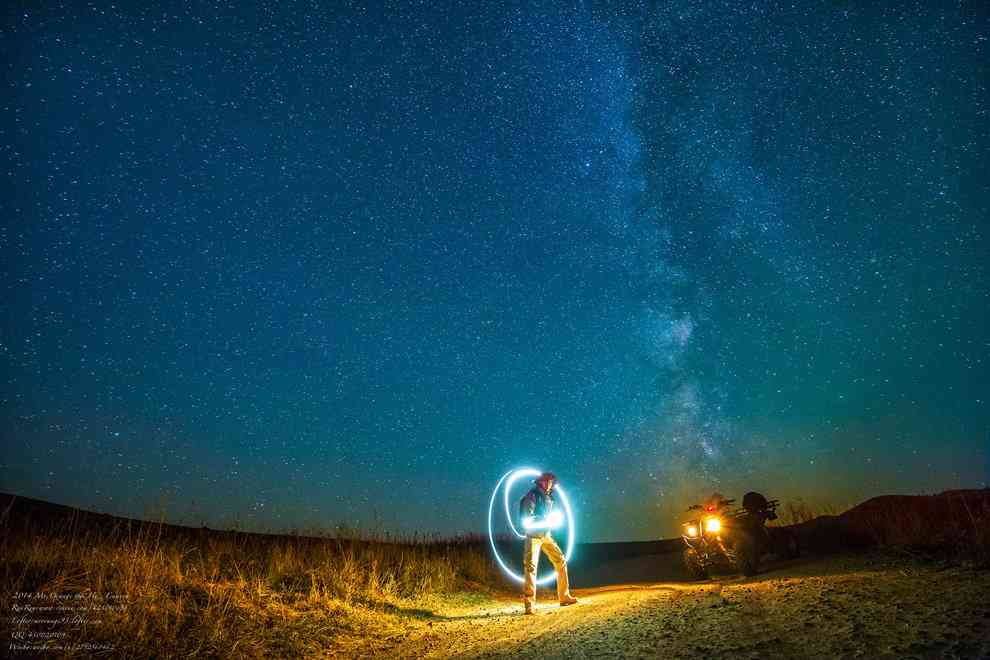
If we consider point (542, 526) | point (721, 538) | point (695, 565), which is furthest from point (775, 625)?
point (695, 565)

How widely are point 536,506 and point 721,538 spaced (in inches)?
185

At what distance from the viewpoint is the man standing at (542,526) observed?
421 inches

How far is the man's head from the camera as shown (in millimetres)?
11039

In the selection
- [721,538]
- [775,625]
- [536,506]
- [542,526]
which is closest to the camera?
[775,625]

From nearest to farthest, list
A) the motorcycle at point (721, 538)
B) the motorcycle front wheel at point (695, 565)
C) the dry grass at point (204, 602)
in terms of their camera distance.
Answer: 1. the dry grass at point (204, 602)
2. the motorcycle at point (721, 538)
3. the motorcycle front wheel at point (695, 565)

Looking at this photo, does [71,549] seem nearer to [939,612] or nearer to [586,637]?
[586,637]

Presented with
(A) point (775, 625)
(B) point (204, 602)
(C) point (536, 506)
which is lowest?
(B) point (204, 602)

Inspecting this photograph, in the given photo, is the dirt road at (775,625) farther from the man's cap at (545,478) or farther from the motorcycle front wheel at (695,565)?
the motorcycle front wheel at (695,565)

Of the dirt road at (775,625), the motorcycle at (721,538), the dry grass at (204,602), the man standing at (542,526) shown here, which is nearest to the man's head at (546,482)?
the man standing at (542,526)

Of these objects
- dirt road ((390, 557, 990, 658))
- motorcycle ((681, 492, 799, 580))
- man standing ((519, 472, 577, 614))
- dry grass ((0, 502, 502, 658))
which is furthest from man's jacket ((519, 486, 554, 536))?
motorcycle ((681, 492, 799, 580))

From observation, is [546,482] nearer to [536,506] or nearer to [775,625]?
[536,506]

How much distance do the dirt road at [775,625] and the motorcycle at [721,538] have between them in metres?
3.28

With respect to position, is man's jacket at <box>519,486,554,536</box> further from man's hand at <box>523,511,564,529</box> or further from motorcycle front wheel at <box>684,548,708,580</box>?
motorcycle front wheel at <box>684,548,708,580</box>

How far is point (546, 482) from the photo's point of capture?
11.1m
